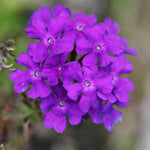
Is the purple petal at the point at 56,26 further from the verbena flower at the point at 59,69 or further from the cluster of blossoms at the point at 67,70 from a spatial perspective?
the verbena flower at the point at 59,69

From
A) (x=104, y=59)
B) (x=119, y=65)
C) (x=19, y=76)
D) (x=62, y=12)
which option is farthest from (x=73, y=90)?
(x=62, y=12)

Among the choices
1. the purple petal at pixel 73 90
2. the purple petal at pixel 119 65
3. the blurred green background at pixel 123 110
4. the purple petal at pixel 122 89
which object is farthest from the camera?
the blurred green background at pixel 123 110

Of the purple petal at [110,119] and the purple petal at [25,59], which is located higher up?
the purple petal at [25,59]

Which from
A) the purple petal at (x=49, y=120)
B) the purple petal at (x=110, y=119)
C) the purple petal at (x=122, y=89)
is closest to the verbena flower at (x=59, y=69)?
the purple petal at (x=49, y=120)

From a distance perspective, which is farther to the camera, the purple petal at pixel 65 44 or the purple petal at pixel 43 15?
the purple petal at pixel 43 15

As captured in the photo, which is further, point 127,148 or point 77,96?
point 127,148

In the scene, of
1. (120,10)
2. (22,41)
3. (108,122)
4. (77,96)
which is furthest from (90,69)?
(120,10)

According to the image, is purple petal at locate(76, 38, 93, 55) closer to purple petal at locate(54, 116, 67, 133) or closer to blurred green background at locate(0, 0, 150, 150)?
purple petal at locate(54, 116, 67, 133)

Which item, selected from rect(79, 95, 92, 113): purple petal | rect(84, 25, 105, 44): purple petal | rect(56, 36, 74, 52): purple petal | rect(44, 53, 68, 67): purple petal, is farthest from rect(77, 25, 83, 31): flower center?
rect(79, 95, 92, 113): purple petal

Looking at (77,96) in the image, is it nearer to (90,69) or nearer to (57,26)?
(90,69)
